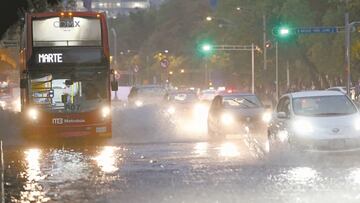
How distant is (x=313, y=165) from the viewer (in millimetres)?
16250

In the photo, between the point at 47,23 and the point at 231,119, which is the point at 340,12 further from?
the point at 47,23

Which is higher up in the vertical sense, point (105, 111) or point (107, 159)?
point (105, 111)

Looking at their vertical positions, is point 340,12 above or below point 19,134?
above

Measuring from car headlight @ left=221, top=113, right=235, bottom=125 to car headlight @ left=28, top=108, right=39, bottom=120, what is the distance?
6.00m

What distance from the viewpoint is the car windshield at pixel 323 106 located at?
18.1m

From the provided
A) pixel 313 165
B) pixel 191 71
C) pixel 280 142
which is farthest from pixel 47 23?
pixel 191 71

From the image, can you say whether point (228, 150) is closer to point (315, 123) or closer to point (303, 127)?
point (303, 127)

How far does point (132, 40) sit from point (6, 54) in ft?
301

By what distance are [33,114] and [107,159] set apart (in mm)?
6262

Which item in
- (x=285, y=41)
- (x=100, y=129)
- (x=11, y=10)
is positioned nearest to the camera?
(x=100, y=129)

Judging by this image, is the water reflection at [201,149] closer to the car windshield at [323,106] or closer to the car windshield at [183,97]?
the car windshield at [323,106]

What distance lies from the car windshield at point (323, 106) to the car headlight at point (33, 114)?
9238mm

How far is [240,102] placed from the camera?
1085 inches

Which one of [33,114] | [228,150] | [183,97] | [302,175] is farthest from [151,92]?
[302,175]
